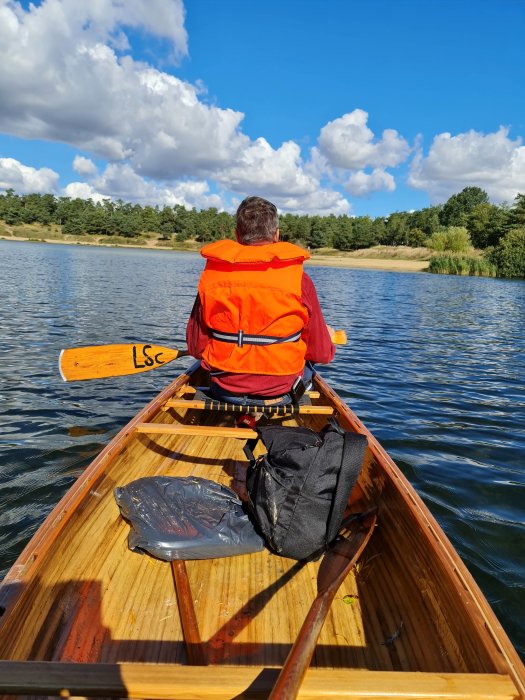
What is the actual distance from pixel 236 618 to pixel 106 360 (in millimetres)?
3871

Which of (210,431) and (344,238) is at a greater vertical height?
(344,238)

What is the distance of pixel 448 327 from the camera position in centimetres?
1706

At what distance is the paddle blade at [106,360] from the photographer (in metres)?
5.64

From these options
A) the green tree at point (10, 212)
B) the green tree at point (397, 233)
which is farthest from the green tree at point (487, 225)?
the green tree at point (10, 212)

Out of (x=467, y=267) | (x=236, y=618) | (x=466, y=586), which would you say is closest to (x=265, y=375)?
(x=236, y=618)

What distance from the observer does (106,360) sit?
5.76 m

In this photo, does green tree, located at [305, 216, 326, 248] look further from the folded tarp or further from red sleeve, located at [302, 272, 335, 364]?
the folded tarp

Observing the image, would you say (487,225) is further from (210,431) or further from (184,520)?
(184,520)

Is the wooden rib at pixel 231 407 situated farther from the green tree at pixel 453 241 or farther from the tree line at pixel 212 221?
the tree line at pixel 212 221

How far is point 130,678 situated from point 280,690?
482 mm

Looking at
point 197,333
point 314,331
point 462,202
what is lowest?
point 197,333

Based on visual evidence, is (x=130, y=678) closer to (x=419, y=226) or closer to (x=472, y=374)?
(x=472, y=374)

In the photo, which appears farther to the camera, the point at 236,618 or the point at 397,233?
the point at 397,233

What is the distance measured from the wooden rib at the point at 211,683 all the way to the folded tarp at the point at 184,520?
1.29 metres
